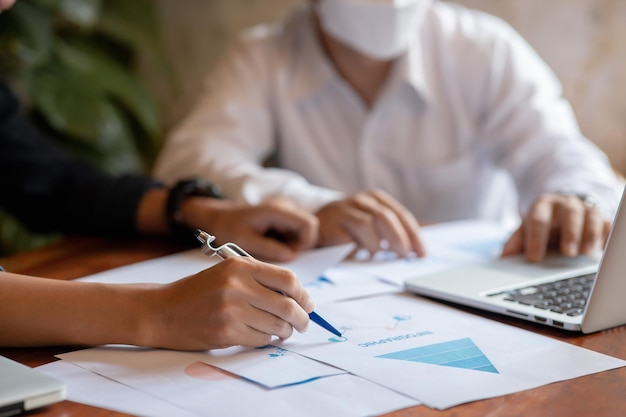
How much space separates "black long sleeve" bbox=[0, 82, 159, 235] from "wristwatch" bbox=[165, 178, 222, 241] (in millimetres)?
66

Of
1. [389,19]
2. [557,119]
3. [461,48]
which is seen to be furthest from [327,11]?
[557,119]

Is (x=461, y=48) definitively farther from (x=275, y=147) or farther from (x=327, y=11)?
(x=275, y=147)

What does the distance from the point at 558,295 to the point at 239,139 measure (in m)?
0.81

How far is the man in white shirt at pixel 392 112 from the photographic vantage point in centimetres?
145

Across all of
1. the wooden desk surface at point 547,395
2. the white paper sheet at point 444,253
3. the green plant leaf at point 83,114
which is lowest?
the wooden desk surface at point 547,395

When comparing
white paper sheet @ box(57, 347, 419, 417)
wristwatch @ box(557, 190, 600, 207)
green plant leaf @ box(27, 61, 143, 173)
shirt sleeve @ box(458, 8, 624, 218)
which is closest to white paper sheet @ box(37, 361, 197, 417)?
white paper sheet @ box(57, 347, 419, 417)

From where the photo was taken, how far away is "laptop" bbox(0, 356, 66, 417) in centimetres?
54

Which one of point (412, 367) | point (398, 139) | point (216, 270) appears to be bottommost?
point (412, 367)

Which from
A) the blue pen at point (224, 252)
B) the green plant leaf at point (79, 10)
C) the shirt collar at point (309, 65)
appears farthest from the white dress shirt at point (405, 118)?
the blue pen at point (224, 252)

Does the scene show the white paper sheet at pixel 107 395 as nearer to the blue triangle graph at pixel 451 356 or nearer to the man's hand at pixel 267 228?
the blue triangle graph at pixel 451 356

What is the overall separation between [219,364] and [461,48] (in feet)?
3.55

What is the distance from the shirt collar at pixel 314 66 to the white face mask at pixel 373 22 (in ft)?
0.12

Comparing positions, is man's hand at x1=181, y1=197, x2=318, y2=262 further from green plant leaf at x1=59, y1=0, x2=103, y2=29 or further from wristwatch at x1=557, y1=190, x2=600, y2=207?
green plant leaf at x1=59, y1=0, x2=103, y2=29

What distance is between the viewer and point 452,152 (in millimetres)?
1588
